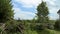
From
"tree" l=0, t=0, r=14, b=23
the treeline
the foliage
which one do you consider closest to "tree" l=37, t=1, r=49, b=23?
the treeline

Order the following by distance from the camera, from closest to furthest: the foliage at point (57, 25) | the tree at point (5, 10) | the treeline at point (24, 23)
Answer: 1. the treeline at point (24, 23)
2. the tree at point (5, 10)
3. the foliage at point (57, 25)

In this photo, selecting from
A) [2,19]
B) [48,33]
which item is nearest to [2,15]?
[2,19]

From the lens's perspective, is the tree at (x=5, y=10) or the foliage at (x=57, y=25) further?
the foliage at (x=57, y=25)

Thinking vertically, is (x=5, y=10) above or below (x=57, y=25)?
above

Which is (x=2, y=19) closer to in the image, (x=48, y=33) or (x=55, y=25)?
(x=48, y=33)

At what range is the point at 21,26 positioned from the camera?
16.0 metres


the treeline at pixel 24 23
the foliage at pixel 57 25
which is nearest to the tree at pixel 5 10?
the treeline at pixel 24 23

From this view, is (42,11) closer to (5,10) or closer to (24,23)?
(5,10)

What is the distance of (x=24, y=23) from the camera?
54.3 feet

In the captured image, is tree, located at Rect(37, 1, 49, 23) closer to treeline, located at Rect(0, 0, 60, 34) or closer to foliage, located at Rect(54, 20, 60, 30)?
treeline, located at Rect(0, 0, 60, 34)

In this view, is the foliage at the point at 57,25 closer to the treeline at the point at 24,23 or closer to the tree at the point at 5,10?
the treeline at the point at 24,23

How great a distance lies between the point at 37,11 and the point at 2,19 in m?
13.6

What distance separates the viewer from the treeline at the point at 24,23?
15.5 meters

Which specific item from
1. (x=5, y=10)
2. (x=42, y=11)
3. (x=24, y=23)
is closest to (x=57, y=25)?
(x=42, y=11)
